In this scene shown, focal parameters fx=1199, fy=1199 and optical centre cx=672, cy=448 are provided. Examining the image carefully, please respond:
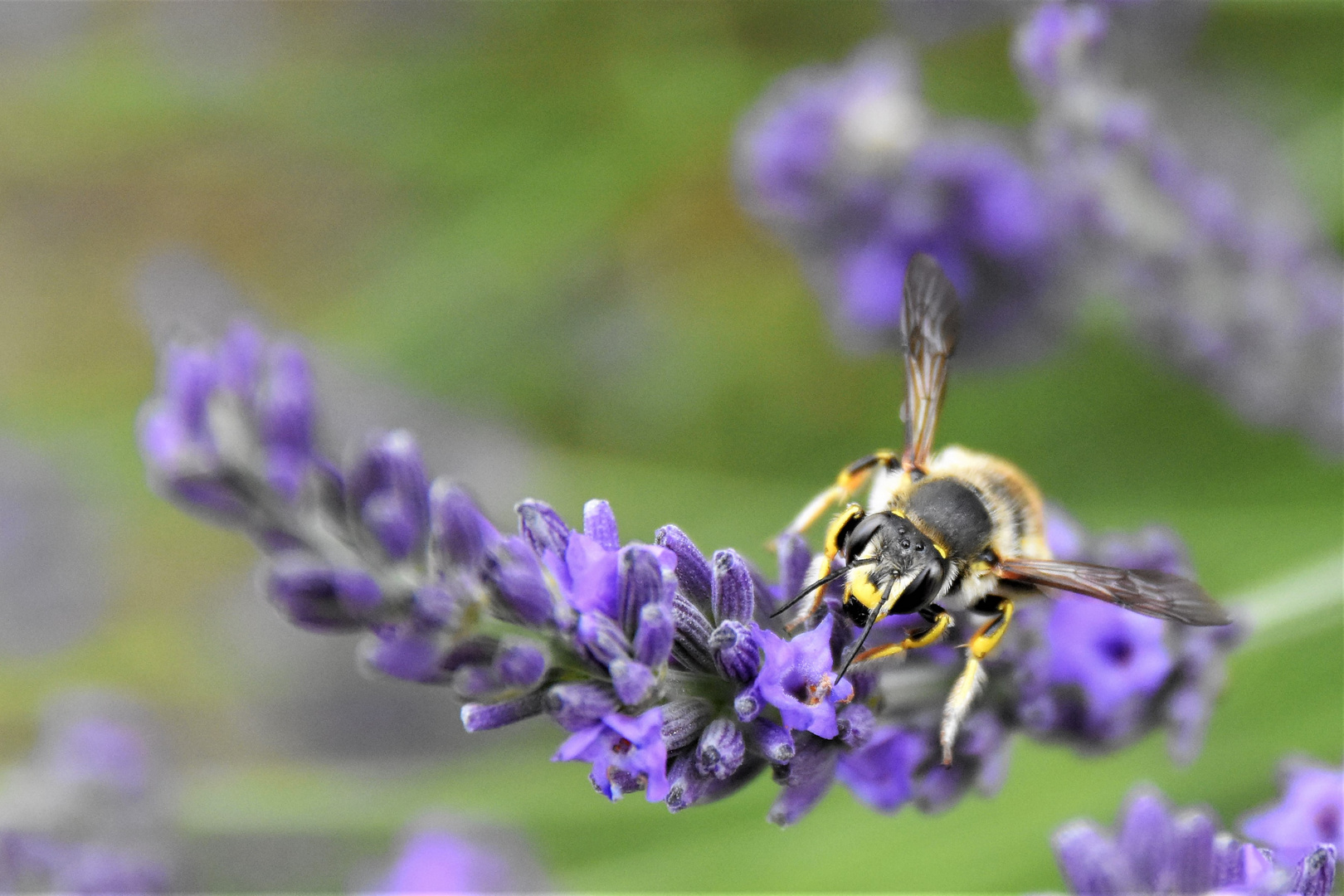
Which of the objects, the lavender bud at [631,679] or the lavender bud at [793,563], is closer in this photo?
the lavender bud at [631,679]

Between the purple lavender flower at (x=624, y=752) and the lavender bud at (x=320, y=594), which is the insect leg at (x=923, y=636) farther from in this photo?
the lavender bud at (x=320, y=594)

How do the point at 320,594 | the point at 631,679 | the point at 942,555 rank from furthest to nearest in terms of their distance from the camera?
the point at 942,555 → the point at 320,594 → the point at 631,679

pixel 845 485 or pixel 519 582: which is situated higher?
pixel 845 485

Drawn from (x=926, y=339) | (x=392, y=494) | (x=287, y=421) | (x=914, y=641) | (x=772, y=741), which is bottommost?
(x=772, y=741)

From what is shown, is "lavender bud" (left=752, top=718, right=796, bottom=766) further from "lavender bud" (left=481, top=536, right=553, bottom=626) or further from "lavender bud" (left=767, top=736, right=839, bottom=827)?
"lavender bud" (left=481, top=536, right=553, bottom=626)

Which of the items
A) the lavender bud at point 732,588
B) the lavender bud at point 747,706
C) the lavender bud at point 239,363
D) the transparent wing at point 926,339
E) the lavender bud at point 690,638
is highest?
the transparent wing at point 926,339

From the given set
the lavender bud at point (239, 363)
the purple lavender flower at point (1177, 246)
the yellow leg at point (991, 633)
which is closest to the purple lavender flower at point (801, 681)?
the yellow leg at point (991, 633)

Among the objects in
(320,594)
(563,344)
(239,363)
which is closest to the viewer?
(320,594)

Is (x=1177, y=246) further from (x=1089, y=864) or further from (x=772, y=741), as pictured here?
(x=772, y=741)

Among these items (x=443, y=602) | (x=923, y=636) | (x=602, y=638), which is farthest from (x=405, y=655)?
(x=923, y=636)
